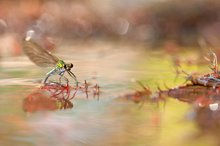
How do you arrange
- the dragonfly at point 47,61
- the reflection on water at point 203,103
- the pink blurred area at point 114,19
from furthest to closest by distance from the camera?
the pink blurred area at point 114,19
the dragonfly at point 47,61
the reflection on water at point 203,103

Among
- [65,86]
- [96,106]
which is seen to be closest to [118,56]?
[65,86]

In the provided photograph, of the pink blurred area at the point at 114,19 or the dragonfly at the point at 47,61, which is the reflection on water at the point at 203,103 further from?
the pink blurred area at the point at 114,19

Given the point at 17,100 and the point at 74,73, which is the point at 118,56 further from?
the point at 17,100

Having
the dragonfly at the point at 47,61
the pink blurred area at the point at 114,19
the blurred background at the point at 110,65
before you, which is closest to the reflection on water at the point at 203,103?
the blurred background at the point at 110,65

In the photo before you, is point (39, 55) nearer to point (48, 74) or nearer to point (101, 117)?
point (48, 74)

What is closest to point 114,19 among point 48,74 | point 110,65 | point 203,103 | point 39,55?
point 110,65

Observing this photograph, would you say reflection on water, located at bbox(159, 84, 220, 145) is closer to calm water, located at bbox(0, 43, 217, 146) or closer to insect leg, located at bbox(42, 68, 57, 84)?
calm water, located at bbox(0, 43, 217, 146)

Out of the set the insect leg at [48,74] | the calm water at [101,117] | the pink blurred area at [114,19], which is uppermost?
the pink blurred area at [114,19]
